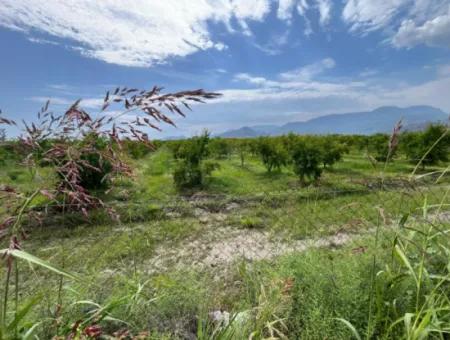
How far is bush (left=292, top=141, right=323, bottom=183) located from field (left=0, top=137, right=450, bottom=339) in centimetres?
76

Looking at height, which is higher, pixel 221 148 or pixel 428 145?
pixel 428 145

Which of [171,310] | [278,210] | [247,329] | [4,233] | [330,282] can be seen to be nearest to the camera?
[4,233]

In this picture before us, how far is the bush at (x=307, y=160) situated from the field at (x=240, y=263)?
0.76m

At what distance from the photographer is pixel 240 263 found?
3.32 m

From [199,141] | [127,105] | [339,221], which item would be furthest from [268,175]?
[127,105]

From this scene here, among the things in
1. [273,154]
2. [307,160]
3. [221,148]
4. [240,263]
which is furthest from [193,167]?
[221,148]

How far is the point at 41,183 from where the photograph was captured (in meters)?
0.90

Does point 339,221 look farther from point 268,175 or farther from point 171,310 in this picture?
point 268,175

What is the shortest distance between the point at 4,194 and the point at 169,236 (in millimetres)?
4469

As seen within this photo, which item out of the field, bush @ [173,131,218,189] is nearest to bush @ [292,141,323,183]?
the field

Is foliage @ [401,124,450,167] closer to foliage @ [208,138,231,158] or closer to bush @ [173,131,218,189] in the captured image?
bush @ [173,131,218,189]

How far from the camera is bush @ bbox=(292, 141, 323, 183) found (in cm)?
1002

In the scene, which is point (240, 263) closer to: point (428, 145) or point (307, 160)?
point (307, 160)

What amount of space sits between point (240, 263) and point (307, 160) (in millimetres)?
7561
